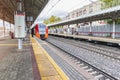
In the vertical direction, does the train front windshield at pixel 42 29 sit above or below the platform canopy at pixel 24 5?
below

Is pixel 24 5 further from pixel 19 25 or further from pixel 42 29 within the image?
pixel 19 25

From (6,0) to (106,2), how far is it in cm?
2765

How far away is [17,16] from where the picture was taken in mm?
12805

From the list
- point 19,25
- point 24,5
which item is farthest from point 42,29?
point 19,25

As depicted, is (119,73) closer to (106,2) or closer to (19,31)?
(19,31)

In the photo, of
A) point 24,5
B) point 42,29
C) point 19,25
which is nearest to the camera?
point 19,25

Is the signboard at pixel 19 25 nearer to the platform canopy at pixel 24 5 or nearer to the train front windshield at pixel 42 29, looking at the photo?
the platform canopy at pixel 24 5

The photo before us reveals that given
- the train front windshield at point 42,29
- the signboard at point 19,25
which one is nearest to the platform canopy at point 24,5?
the train front windshield at point 42,29

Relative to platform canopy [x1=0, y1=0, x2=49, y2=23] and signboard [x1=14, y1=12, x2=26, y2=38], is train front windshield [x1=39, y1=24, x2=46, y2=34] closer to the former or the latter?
platform canopy [x1=0, y1=0, x2=49, y2=23]

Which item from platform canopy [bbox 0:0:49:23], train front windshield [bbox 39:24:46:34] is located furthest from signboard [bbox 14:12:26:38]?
train front windshield [bbox 39:24:46:34]

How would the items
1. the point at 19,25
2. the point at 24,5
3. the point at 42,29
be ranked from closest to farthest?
1. the point at 19,25
2. the point at 24,5
3. the point at 42,29

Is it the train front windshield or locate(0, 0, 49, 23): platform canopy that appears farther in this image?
the train front windshield

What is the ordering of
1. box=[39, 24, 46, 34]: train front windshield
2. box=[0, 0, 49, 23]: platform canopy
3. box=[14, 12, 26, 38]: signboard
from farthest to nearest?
1. box=[39, 24, 46, 34]: train front windshield
2. box=[0, 0, 49, 23]: platform canopy
3. box=[14, 12, 26, 38]: signboard

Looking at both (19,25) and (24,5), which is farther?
(24,5)
